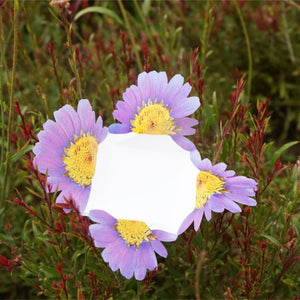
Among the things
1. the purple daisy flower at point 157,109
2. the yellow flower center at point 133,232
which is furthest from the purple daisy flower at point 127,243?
the purple daisy flower at point 157,109

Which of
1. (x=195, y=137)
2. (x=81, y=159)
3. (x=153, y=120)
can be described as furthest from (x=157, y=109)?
(x=195, y=137)

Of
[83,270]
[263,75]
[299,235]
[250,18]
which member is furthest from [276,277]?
[250,18]

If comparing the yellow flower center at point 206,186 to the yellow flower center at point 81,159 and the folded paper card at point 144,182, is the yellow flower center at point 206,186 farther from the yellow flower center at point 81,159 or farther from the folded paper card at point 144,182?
the yellow flower center at point 81,159

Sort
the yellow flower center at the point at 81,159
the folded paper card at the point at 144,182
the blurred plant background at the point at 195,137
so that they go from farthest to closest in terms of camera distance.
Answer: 1. the blurred plant background at the point at 195,137
2. the yellow flower center at the point at 81,159
3. the folded paper card at the point at 144,182

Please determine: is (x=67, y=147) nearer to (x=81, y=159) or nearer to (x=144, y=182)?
(x=81, y=159)

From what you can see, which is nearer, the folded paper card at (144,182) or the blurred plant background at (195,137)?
the folded paper card at (144,182)

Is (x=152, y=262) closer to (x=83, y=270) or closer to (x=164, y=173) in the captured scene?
(x=164, y=173)
